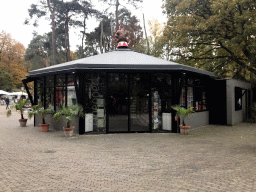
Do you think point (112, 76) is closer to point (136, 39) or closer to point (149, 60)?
point (149, 60)

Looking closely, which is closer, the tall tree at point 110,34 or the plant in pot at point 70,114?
the plant in pot at point 70,114

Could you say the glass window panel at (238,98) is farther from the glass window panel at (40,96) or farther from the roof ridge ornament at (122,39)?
the glass window panel at (40,96)

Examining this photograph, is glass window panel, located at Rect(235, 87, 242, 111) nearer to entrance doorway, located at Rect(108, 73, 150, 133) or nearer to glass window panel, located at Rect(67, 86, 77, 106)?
entrance doorway, located at Rect(108, 73, 150, 133)

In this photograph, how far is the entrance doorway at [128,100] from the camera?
10.8 metres

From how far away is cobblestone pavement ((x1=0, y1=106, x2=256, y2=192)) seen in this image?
4543 mm

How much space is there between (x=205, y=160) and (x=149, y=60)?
617cm

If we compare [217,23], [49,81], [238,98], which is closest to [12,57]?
[49,81]

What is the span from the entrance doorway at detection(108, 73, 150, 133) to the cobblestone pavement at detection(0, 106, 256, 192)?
1.57 m

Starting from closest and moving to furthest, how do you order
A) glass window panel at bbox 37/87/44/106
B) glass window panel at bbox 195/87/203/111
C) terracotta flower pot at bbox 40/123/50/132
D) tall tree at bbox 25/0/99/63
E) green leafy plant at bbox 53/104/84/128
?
1. green leafy plant at bbox 53/104/84/128
2. terracotta flower pot at bbox 40/123/50/132
3. glass window panel at bbox 195/87/203/111
4. glass window panel at bbox 37/87/44/106
5. tall tree at bbox 25/0/99/63

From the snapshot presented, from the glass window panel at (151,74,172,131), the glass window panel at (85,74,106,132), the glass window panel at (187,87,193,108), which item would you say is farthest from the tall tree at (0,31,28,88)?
the glass window panel at (187,87,193,108)

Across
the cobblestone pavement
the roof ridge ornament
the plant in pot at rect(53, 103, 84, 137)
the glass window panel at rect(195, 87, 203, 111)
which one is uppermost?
the roof ridge ornament

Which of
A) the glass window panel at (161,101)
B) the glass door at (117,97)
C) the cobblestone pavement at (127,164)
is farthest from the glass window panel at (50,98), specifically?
the glass window panel at (161,101)

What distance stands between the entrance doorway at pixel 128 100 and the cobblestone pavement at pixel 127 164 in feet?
5.14

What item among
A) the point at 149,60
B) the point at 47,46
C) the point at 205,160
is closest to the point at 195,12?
the point at 149,60
